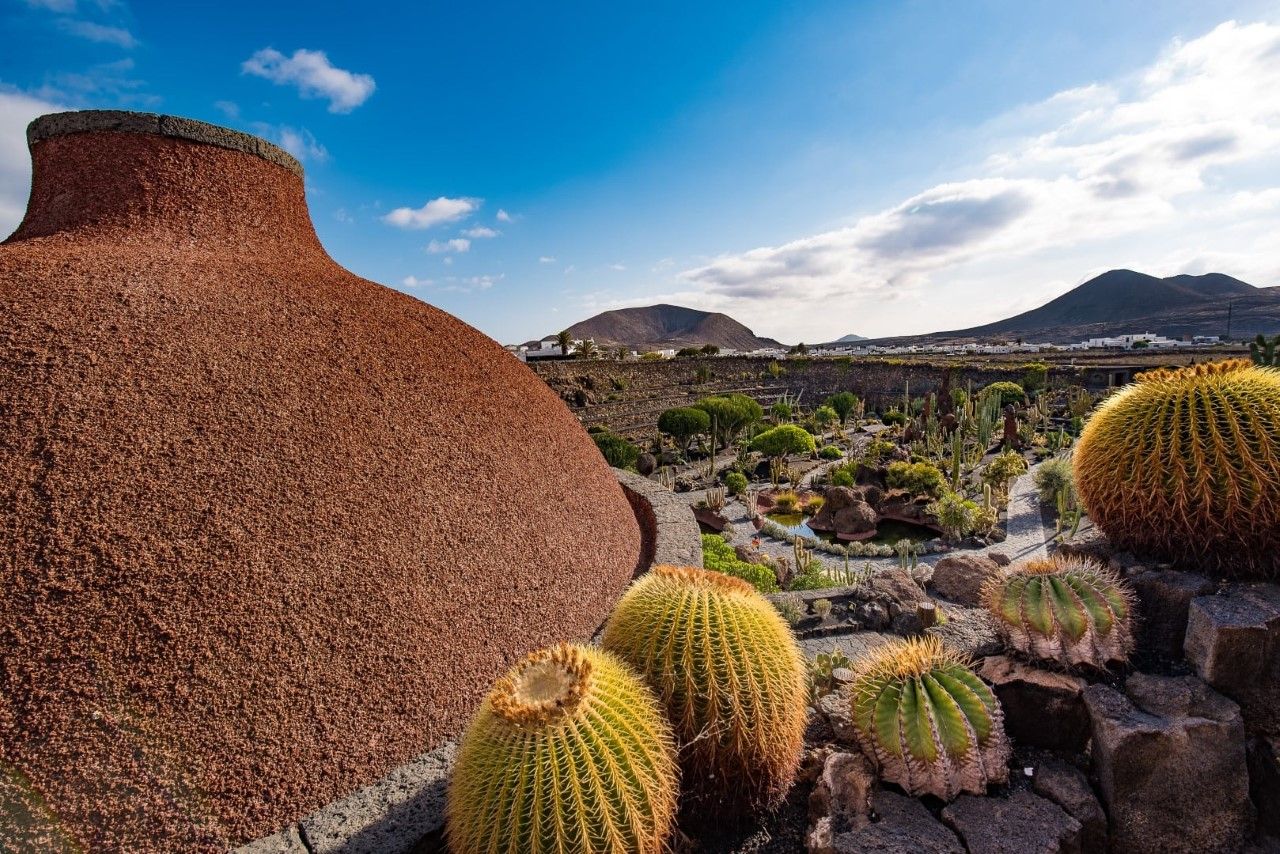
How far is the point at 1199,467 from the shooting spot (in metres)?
3.53

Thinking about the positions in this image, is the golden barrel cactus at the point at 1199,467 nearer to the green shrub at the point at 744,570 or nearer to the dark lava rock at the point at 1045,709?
the dark lava rock at the point at 1045,709

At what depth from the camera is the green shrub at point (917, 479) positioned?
1329cm

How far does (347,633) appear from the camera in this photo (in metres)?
3.33

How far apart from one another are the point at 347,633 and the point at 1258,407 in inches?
205

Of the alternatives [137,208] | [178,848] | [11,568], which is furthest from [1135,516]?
[137,208]

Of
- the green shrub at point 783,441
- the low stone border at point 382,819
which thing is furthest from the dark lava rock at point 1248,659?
the green shrub at point 783,441

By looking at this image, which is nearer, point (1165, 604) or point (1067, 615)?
point (1067, 615)

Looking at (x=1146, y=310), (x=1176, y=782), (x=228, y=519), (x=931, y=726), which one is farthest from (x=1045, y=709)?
(x=1146, y=310)

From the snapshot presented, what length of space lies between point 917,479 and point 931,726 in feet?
37.9

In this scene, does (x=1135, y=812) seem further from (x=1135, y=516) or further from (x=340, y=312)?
(x=340, y=312)

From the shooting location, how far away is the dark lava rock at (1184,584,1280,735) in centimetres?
325

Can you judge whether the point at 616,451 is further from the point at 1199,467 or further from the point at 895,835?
the point at 895,835

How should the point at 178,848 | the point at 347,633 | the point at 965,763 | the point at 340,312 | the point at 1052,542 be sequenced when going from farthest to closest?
the point at 1052,542 < the point at 340,312 < the point at 347,633 < the point at 965,763 < the point at 178,848

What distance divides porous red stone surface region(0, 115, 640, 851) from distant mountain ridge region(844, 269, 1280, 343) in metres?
118
